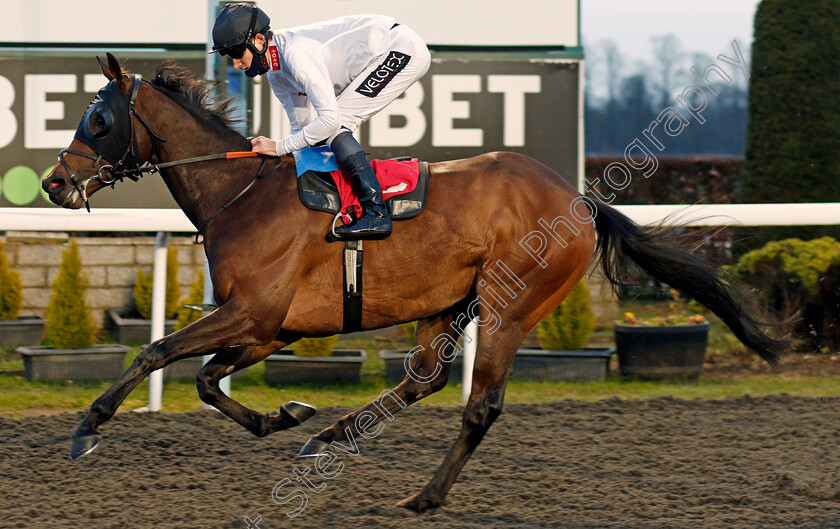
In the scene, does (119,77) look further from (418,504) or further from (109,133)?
(418,504)

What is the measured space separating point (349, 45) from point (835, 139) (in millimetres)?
5405

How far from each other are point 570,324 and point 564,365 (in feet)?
0.94

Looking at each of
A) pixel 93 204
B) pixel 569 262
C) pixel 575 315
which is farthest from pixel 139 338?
pixel 569 262

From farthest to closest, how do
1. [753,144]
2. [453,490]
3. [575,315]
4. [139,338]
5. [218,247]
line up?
1. [753,144]
2. [139,338]
3. [575,315]
4. [453,490]
5. [218,247]

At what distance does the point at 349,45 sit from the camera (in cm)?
354

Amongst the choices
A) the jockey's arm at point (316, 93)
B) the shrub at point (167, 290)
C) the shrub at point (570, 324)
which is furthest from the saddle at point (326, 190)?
the shrub at point (167, 290)

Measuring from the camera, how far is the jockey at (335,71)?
3334mm

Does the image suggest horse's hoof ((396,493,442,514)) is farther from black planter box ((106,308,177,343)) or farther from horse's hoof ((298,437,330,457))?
black planter box ((106,308,177,343))

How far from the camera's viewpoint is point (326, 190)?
3.49m

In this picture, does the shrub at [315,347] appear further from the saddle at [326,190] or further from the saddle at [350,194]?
the saddle at [326,190]

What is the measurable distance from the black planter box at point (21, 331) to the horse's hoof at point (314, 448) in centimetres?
420

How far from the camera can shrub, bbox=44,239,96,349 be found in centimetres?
582

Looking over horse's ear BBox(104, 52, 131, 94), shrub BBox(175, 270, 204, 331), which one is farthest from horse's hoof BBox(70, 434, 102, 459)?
shrub BBox(175, 270, 204, 331)

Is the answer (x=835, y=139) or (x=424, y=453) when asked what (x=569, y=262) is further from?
(x=835, y=139)
